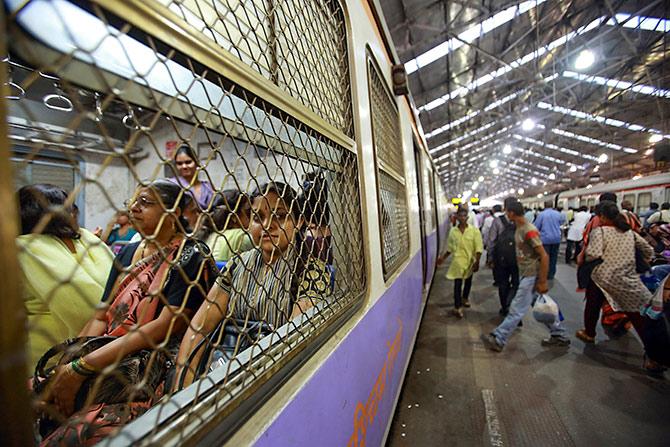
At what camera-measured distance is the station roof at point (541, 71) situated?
729 cm

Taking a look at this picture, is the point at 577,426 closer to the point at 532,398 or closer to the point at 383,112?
the point at 532,398

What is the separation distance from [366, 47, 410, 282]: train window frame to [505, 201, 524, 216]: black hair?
125 cm

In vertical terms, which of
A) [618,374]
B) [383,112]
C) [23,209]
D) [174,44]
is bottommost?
[618,374]

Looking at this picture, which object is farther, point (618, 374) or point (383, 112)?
point (618, 374)

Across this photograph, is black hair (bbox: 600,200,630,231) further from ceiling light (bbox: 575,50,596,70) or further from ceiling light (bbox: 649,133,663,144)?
ceiling light (bbox: 649,133,663,144)

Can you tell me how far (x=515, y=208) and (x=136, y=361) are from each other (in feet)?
11.4

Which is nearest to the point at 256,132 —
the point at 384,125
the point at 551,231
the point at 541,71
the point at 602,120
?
the point at 384,125

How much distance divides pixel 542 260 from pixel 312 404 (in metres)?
3.06

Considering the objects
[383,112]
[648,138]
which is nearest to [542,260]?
[383,112]

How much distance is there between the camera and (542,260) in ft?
9.84

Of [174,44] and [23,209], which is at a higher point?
[174,44]

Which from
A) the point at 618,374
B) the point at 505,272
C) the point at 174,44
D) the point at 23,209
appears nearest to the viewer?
the point at 174,44

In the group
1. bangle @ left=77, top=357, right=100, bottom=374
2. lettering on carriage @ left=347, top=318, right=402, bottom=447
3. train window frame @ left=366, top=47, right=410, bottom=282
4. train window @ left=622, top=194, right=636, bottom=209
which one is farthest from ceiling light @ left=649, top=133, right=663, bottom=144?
bangle @ left=77, top=357, right=100, bottom=374

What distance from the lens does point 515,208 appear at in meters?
3.19
